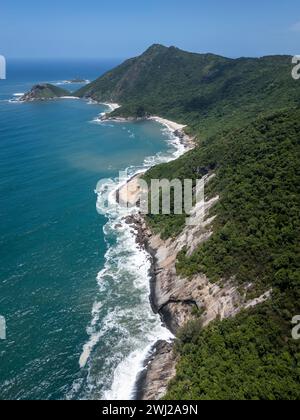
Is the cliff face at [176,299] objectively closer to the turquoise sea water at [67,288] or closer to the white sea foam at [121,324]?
the white sea foam at [121,324]

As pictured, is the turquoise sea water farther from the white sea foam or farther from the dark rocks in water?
the dark rocks in water

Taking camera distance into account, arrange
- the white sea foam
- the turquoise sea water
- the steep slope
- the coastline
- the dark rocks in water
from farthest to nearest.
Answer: the turquoise sea water < the white sea foam < the coastline < the dark rocks in water < the steep slope

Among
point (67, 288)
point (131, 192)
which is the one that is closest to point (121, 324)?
point (67, 288)

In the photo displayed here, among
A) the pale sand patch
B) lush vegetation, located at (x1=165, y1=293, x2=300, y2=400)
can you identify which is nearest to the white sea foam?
lush vegetation, located at (x1=165, y1=293, x2=300, y2=400)

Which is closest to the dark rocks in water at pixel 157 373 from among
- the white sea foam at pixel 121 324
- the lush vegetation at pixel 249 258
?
the white sea foam at pixel 121 324

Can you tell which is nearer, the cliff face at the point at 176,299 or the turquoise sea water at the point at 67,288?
the cliff face at the point at 176,299

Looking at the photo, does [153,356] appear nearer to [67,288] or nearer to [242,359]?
[242,359]
